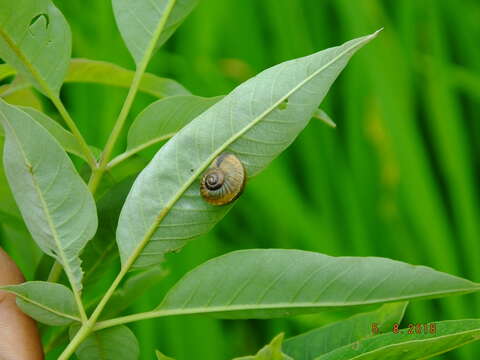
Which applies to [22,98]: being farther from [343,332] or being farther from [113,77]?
[343,332]

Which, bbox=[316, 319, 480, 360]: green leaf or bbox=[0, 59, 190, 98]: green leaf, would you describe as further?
bbox=[0, 59, 190, 98]: green leaf

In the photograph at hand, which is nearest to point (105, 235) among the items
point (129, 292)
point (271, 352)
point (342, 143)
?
point (129, 292)

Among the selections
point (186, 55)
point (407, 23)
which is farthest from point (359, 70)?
point (186, 55)

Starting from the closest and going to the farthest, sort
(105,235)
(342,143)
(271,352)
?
(271,352)
(105,235)
(342,143)

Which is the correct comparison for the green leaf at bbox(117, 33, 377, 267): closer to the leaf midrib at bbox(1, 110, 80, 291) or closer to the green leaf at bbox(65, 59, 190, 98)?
the leaf midrib at bbox(1, 110, 80, 291)

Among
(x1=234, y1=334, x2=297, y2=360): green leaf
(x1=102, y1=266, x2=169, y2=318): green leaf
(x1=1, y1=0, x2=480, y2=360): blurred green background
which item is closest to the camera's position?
(x1=234, y1=334, x2=297, y2=360): green leaf

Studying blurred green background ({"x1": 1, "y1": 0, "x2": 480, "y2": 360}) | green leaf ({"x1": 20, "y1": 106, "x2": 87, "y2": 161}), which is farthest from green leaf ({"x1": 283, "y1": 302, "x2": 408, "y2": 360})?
blurred green background ({"x1": 1, "y1": 0, "x2": 480, "y2": 360})
